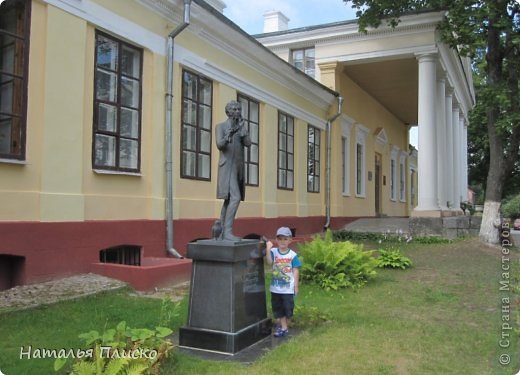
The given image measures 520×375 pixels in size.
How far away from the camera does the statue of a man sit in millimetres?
5570

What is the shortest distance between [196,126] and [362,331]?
20.9ft

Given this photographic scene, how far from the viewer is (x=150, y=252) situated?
30.5 ft

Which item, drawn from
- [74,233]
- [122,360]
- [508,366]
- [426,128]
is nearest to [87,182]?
[74,233]

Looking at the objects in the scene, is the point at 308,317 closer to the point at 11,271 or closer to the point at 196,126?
the point at 11,271

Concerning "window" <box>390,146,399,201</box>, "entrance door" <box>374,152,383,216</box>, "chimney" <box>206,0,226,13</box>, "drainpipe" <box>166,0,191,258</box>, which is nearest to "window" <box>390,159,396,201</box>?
"window" <box>390,146,399,201</box>

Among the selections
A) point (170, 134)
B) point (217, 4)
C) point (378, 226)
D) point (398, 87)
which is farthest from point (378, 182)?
point (170, 134)

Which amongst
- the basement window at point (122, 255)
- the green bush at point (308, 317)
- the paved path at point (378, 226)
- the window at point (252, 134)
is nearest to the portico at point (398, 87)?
the paved path at point (378, 226)

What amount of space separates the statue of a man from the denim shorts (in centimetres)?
95

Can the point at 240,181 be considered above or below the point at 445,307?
above

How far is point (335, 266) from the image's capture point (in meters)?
8.64

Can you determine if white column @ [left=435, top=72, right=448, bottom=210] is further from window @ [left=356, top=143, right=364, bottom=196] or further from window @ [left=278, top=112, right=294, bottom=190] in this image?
window @ [left=278, top=112, right=294, bottom=190]

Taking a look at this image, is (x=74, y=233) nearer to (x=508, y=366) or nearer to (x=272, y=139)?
(x=508, y=366)

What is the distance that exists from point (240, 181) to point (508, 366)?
313cm

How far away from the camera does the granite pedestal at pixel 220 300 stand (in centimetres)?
499
